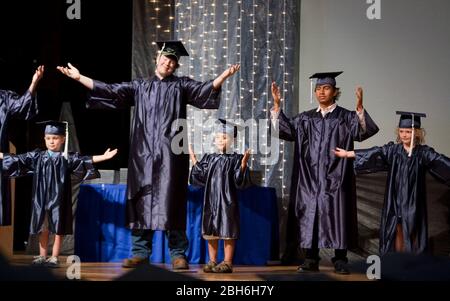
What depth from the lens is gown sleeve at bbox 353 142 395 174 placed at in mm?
6258

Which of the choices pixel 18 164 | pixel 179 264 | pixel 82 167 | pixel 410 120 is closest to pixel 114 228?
pixel 82 167

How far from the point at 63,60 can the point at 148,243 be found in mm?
3709

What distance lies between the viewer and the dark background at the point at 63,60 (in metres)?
8.84

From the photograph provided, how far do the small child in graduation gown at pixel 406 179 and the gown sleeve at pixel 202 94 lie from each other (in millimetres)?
1100

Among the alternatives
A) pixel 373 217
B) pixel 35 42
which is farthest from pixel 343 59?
pixel 35 42

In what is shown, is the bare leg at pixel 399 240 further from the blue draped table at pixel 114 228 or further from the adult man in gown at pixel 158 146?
the adult man in gown at pixel 158 146

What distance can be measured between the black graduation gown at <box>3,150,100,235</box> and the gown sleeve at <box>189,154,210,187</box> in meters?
0.86

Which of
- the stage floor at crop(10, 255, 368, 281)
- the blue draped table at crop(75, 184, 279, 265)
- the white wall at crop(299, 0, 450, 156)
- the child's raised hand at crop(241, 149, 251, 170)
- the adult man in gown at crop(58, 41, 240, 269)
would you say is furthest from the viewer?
the white wall at crop(299, 0, 450, 156)

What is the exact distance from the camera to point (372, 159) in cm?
629

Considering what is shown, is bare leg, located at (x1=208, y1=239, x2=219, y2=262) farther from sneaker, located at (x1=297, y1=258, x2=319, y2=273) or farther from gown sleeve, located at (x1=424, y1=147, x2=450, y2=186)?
gown sleeve, located at (x1=424, y1=147, x2=450, y2=186)

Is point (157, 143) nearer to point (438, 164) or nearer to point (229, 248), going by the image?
point (229, 248)

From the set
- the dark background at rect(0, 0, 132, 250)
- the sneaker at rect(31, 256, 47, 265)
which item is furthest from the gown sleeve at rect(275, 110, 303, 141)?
the dark background at rect(0, 0, 132, 250)

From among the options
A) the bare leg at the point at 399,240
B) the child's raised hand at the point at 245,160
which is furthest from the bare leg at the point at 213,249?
the bare leg at the point at 399,240
